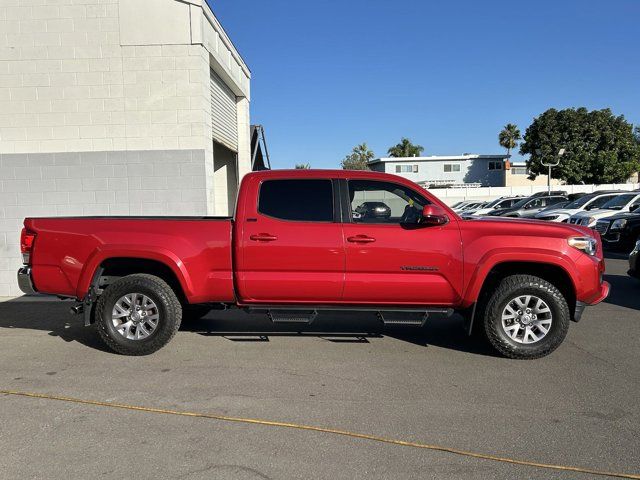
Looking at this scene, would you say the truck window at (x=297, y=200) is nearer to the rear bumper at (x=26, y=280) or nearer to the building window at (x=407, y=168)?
the rear bumper at (x=26, y=280)

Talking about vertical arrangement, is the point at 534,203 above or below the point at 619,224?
above

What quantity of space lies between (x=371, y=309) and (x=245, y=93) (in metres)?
11.3

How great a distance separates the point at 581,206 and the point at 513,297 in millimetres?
15964

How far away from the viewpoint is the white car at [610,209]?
16.0m

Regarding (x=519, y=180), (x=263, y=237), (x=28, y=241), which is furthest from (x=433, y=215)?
(x=519, y=180)

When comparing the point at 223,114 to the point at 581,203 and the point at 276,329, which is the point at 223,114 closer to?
the point at 276,329

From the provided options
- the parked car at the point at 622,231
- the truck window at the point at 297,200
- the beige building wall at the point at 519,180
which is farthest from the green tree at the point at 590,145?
the truck window at the point at 297,200

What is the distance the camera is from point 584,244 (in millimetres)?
5398

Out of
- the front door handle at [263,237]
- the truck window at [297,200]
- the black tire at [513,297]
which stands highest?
the truck window at [297,200]

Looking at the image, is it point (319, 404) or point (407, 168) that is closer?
point (319, 404)

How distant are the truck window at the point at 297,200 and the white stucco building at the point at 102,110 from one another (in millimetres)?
3873

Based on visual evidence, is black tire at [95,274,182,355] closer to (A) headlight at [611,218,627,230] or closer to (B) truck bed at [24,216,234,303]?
(B) truck bed at [24,216,234,303]

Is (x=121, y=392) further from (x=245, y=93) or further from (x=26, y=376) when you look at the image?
(x=245, y=93)

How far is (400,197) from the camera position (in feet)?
18.9
